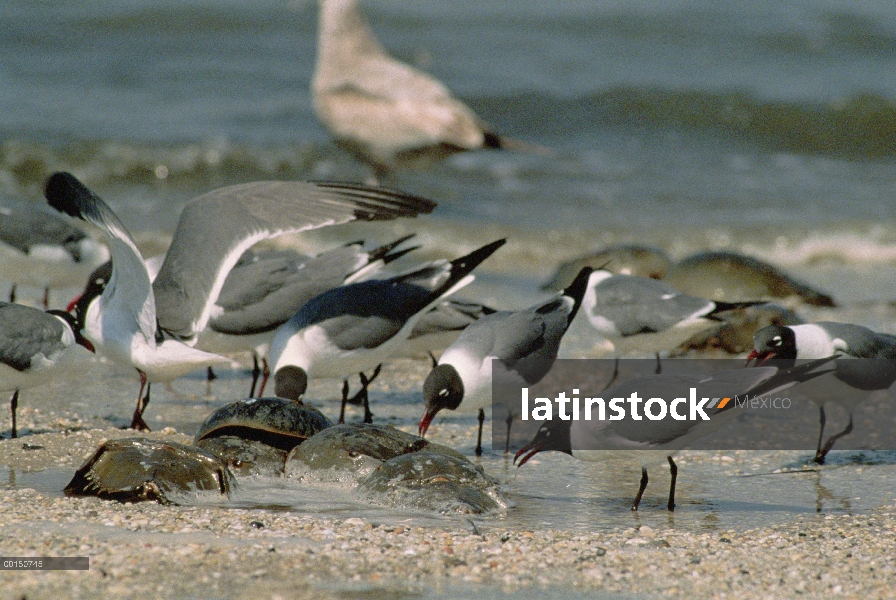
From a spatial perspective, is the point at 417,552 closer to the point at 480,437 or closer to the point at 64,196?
the point at 480,437

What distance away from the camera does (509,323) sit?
17.9 ft

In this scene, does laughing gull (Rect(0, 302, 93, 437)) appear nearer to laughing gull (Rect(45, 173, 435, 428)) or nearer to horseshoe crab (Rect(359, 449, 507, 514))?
laughing gull (Rect(45, 173, 435, 428))

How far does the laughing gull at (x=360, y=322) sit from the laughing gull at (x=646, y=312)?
1.01 m

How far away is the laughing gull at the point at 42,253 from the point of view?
7.35 metres

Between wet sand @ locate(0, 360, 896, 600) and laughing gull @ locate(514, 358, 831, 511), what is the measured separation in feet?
0.70

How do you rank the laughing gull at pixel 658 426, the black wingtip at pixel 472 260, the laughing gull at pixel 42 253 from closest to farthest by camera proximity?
the laughing gull at pixel 658 426 → the black wingtip at pixel 472 260 → the laughing gull at pixel 42 253

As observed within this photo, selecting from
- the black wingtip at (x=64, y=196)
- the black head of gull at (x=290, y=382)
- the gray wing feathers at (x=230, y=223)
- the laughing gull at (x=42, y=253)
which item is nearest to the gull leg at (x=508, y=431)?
the black head of gull at (x=290, y=382)

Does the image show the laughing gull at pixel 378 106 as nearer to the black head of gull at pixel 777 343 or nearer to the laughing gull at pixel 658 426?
the black head of gull at pixel 777 343

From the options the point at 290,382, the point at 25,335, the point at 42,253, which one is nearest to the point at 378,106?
the point at 42,253

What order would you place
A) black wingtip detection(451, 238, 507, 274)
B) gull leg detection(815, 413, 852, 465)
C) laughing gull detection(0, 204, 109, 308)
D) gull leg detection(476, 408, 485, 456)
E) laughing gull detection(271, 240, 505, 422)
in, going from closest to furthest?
gull leg detection(815, 413, 852, 465), gull leg detection(476, 408, 485, 456), laughing gull detection(271, 240, 505, 422), black wingtip detection(451, 238, 507, 274), laughing gull detection(0, 204, 109, 308)

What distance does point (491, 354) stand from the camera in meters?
5.28

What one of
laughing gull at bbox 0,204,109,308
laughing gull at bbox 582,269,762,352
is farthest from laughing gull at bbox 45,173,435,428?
laughing gull at bbox 0,204,109,308

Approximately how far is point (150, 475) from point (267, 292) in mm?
2073

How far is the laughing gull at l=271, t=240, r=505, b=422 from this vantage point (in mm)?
5559
